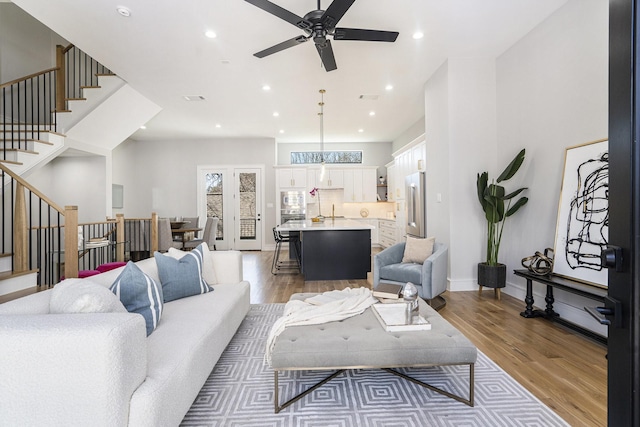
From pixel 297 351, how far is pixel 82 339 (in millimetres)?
991

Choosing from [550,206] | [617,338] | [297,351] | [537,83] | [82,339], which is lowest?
[297,351]

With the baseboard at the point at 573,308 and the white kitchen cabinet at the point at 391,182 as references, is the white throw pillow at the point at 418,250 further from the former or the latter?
the white kitchen cabinet at the point at 391,182

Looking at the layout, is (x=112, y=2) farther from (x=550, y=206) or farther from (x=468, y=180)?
(x=550, y=206)

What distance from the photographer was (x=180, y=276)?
244 centimetres

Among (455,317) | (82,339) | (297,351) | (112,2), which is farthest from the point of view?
(455,317)

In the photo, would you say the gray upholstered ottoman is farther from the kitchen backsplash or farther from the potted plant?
the kitchen backsplash

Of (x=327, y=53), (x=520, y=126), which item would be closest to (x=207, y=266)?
(x=327, y=53)

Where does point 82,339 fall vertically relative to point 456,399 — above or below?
above

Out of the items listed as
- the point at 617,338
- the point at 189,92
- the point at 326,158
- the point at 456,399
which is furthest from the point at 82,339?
the point at 326,158

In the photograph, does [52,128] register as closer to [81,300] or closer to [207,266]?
[207,266]

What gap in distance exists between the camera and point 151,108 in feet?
19.5

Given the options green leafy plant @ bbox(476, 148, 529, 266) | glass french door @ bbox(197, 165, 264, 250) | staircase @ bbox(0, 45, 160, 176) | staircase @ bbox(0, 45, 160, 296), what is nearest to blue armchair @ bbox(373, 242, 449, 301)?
green leafy plant @ bbox(476, 148, 529, 266)

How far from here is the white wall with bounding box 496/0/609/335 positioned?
2.75 meters

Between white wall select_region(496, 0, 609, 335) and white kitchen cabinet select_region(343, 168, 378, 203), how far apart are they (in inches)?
191
